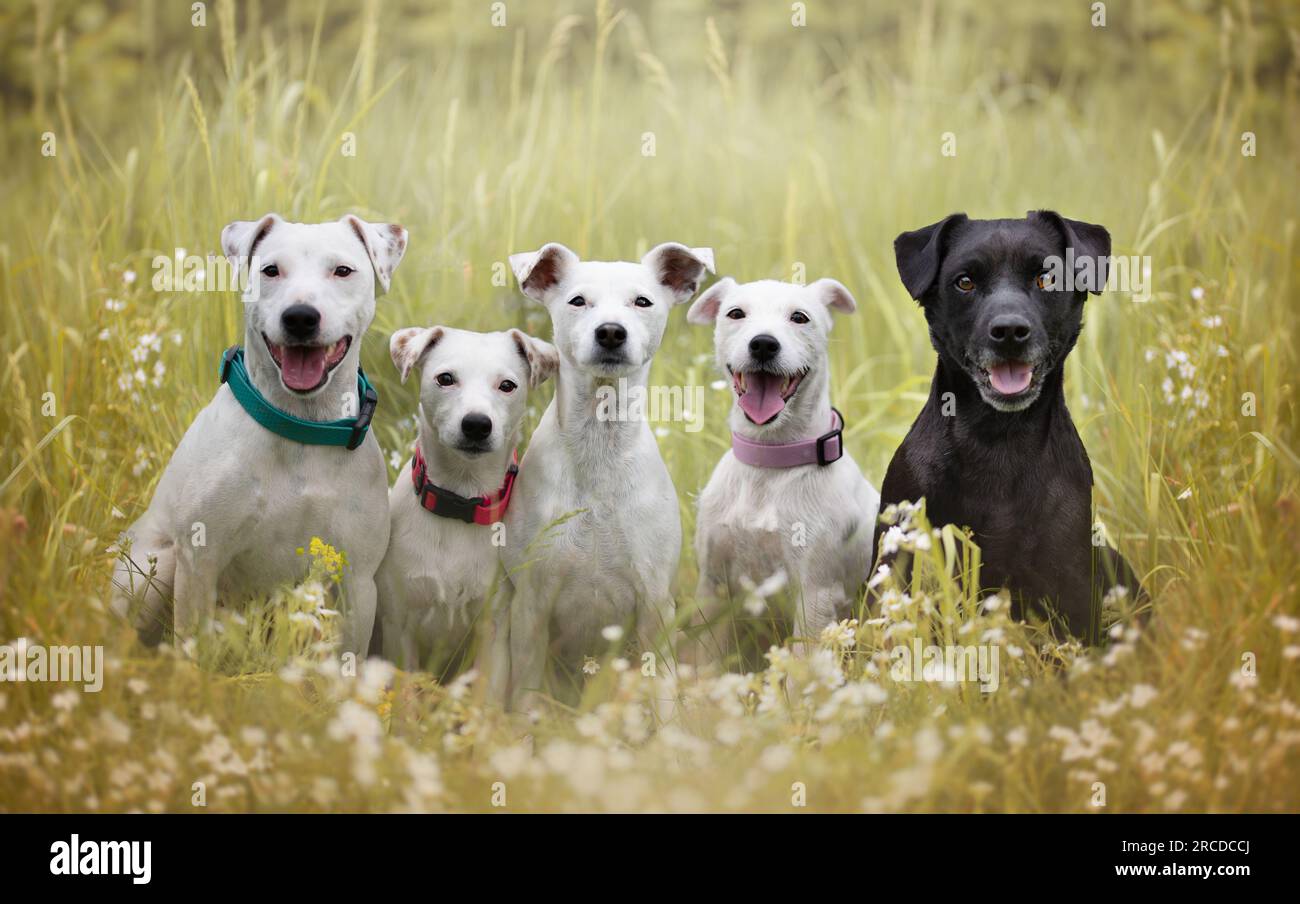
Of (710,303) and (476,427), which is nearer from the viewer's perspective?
(476,427)

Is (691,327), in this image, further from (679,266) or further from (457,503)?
(457,503)

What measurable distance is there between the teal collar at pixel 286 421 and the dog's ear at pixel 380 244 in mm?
482

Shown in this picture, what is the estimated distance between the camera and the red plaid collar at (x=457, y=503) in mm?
4461

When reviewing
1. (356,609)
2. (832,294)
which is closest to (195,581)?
(356,609)

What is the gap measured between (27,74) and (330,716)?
6.14 metres

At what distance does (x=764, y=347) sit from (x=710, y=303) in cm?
54

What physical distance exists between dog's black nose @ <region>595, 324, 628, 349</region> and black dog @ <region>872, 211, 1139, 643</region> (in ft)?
3.22

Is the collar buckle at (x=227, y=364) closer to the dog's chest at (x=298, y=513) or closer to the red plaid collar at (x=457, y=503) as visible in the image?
the dog's chest at (x=298, y=513)

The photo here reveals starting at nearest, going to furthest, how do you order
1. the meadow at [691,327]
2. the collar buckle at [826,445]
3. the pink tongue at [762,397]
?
the meadow at [691,327] < the pink tongue at [762,397] < the collar buckle at [826,445]

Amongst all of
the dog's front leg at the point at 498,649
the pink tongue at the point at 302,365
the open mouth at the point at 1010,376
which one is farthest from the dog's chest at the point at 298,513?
the open mouth at the point at 1010,376

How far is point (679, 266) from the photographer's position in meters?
4.72

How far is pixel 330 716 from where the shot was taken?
3.80m

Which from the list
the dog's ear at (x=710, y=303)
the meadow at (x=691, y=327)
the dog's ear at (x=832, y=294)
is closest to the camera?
the meadow at (x=691, y=327)

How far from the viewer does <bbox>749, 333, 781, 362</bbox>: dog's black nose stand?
4.39 m
